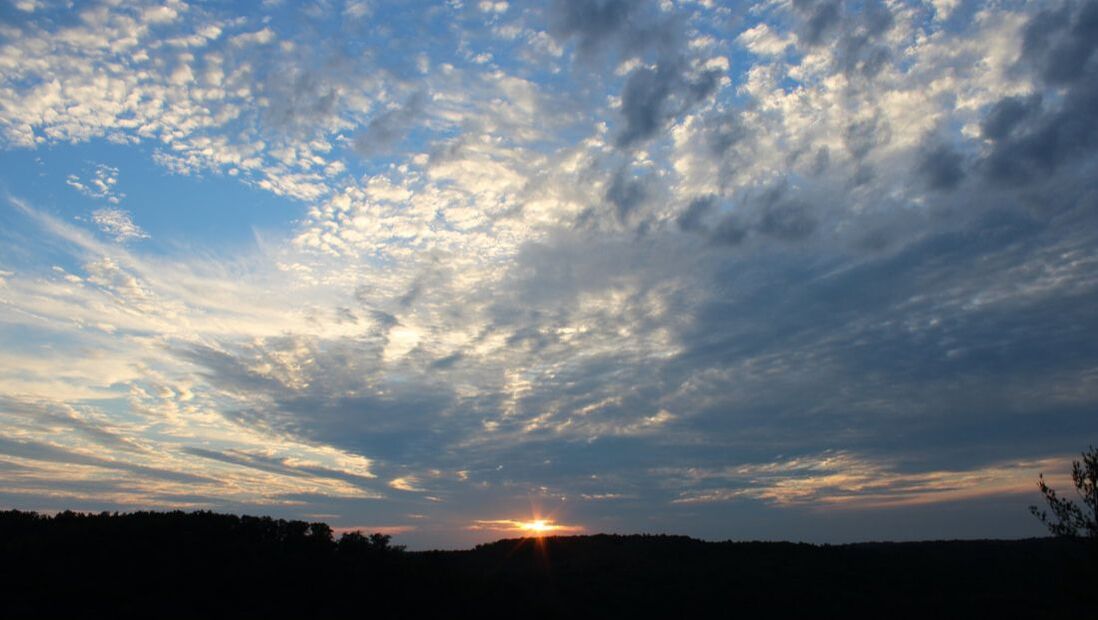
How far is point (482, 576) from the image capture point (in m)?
57.4

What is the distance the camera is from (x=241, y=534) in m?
46.9

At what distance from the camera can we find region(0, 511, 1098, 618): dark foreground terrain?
34969mm

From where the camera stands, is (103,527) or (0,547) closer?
(0,547)

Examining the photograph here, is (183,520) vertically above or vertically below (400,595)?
above

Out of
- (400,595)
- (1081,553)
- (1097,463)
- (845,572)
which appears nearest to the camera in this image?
(1097,463)

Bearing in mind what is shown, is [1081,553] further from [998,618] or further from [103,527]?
[103,527]

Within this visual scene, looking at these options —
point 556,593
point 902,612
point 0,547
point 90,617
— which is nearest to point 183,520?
point 0,547

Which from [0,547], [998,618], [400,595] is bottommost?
[998,618]

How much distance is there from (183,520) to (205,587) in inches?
442

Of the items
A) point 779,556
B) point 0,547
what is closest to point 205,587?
point 0,547

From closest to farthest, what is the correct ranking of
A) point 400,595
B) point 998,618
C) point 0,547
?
point 0,547 < point 400,595 < point 998,618

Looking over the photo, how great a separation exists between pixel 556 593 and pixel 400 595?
16.6 meters

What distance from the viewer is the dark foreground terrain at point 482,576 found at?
34969 millimetres

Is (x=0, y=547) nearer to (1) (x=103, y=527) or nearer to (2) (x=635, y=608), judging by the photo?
(1) (x=103, y=527)
